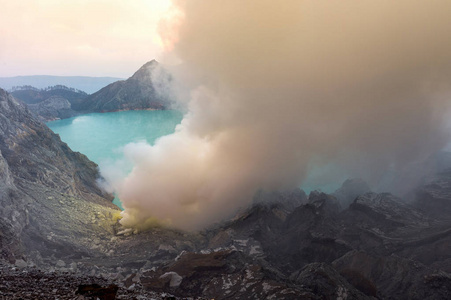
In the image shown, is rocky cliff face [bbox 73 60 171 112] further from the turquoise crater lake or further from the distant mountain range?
the turquoise crater lake

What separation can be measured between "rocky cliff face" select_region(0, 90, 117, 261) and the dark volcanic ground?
90 millimetres

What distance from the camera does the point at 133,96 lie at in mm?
142000

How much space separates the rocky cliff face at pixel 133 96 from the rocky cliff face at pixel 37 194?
10878cm

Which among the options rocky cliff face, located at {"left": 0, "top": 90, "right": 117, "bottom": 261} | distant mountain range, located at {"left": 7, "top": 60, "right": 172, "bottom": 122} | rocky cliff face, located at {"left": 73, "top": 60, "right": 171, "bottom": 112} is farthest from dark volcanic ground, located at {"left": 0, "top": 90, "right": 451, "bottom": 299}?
distant mountain range, located at {"left": 7, "top": 60, "right": 172, "bottom": 122}

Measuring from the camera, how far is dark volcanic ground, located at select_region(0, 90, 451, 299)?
40.0 ft

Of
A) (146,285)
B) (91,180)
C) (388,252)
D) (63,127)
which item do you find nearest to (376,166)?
(388,252)

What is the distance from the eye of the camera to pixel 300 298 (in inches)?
452

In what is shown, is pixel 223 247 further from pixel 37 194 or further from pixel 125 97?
pixel 125 97

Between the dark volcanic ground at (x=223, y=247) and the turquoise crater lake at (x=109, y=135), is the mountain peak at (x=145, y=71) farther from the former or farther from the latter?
the dark volcanic ground at (x=223, y=247)

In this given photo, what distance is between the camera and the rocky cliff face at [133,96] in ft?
458

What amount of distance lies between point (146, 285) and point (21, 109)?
28217 mm

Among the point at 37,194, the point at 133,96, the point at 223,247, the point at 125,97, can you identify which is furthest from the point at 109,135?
the point at 223,247

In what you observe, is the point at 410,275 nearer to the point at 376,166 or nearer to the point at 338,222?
the point at 338,222

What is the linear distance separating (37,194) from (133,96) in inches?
5062
